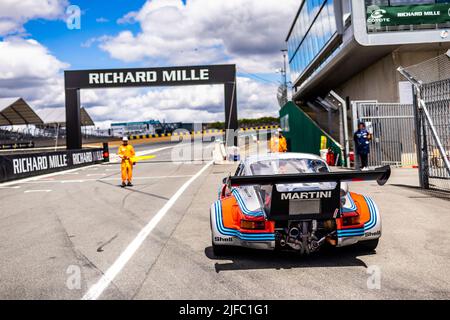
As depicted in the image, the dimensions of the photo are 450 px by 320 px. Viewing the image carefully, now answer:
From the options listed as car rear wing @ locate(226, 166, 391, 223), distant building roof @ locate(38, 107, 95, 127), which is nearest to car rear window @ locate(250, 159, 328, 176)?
car rear wing @ locate(226, 166, 391, 223)

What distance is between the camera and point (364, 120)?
16828 mm

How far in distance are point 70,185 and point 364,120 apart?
36.1 feet

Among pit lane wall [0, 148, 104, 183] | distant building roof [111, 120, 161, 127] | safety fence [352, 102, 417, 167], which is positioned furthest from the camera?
distant building roof [111, 120, 161, 127]

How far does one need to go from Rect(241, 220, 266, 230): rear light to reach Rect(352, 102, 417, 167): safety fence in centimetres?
1298

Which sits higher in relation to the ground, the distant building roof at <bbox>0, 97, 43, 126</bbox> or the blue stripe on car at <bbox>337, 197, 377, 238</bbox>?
the distant building roof at <bbox>0, 97, 43, 126</bbox>

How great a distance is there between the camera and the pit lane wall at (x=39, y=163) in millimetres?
17609

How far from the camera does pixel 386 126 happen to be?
17.0 meters

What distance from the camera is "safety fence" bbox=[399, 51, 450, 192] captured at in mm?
10148

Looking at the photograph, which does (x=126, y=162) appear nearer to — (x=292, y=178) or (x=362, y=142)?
(x=362, y=142)

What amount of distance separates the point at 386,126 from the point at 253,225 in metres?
13.6

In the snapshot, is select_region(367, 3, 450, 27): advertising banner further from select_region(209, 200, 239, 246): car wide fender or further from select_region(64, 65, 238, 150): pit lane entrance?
select_region(209, 200, 239, 246): car wide fender

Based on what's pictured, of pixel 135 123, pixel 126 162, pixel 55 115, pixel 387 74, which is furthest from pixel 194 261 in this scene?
pixel 135 123

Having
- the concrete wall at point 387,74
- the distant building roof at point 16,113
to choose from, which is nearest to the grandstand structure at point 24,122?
the distant building roof at point 16,113
